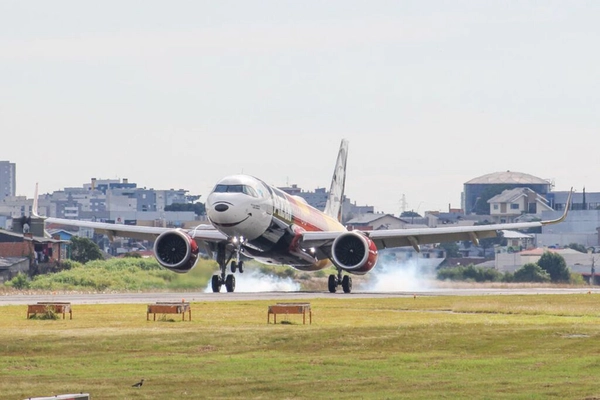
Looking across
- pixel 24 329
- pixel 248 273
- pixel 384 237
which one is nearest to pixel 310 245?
pixel 384 237

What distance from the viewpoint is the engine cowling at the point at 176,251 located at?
262ft

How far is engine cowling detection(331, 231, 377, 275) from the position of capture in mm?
80188

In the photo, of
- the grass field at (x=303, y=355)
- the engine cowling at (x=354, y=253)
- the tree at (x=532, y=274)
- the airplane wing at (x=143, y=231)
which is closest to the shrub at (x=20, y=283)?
the airplane wing at (x=143, y=231)

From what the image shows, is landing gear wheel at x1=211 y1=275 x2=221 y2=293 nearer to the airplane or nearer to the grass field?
the airplane

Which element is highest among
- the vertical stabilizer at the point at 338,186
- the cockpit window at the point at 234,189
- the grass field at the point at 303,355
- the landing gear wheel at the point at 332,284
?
the vertical stabilizer at the point at 338,186

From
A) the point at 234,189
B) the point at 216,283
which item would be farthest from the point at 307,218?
the point at 234,189

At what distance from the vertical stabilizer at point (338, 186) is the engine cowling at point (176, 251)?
2176 cm

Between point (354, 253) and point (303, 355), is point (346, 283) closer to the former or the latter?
point (354, 253)

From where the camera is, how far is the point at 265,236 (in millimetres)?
79312

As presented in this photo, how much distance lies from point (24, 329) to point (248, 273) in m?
48.5

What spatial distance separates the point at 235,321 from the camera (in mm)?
54531

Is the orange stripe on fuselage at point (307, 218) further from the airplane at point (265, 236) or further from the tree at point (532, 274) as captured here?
the tree at point (532, 274)

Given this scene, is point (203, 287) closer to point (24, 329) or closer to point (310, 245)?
point (310, 245)

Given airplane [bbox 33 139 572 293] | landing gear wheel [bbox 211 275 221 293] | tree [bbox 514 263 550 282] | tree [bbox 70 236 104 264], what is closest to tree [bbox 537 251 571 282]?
tree [bbox 514 263 550 282]
